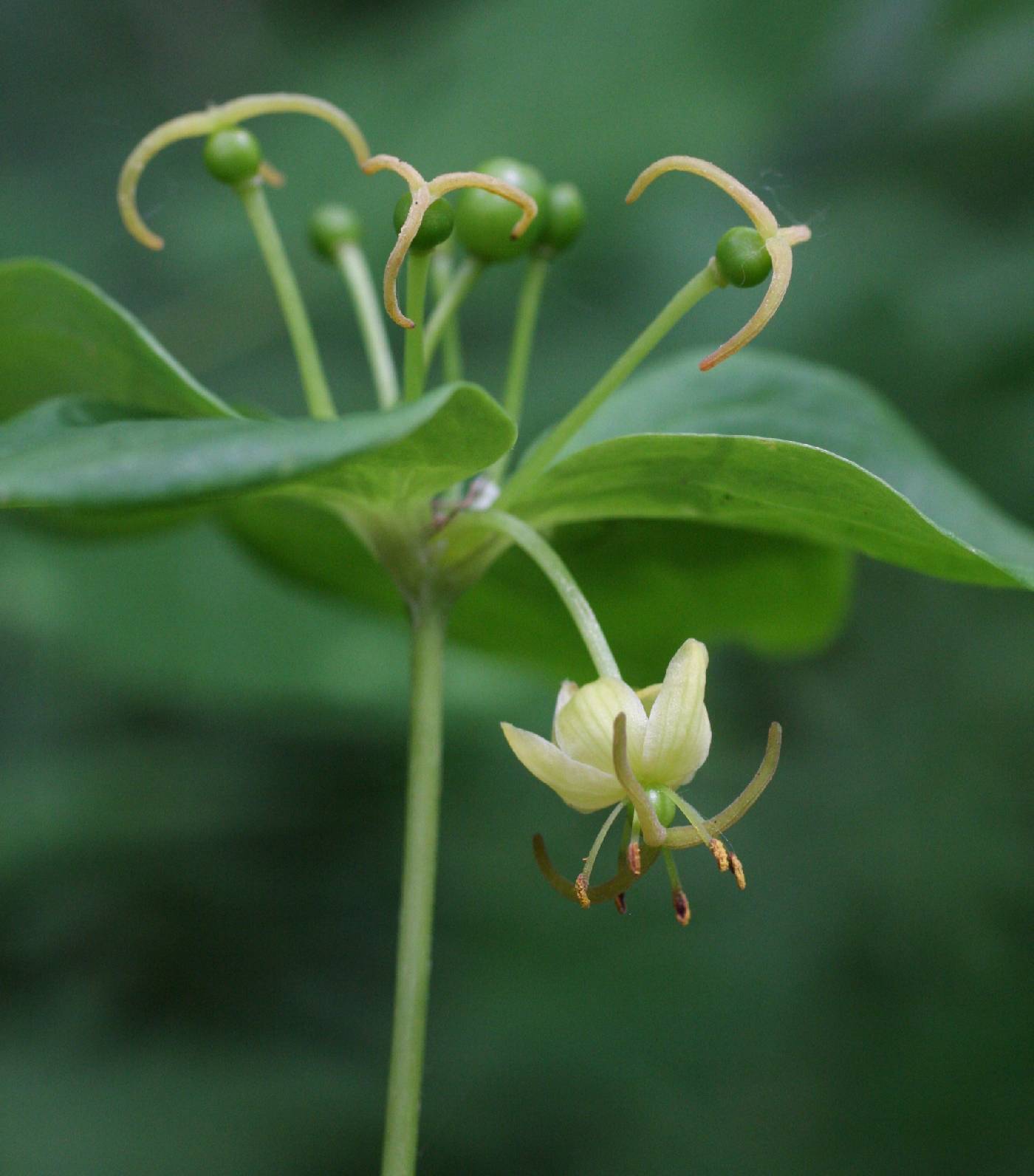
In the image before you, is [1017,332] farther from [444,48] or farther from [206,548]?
[206,548]

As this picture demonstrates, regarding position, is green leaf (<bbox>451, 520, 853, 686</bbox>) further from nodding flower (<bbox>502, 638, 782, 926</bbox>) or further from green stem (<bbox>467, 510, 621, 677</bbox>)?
nodding flower (<bbox>502, 638, 782, 926</bbox>)

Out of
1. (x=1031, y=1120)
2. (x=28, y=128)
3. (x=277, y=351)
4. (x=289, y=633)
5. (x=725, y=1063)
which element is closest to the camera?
(x=1031, y=1120)

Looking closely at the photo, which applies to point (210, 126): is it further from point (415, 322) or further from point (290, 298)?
point (415, 322)

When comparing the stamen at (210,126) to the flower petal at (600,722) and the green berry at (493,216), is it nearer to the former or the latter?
the green berry at (493,216)

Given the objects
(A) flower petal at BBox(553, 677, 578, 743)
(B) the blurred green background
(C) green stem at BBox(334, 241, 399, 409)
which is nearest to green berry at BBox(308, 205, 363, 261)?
(C) green stem at BBox(334, 241, 399, 409)

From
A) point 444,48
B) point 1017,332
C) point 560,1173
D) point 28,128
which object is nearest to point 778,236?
point 1017,332

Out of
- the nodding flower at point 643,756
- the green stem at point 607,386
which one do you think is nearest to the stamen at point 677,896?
→ the nodding flower at point 643,756
